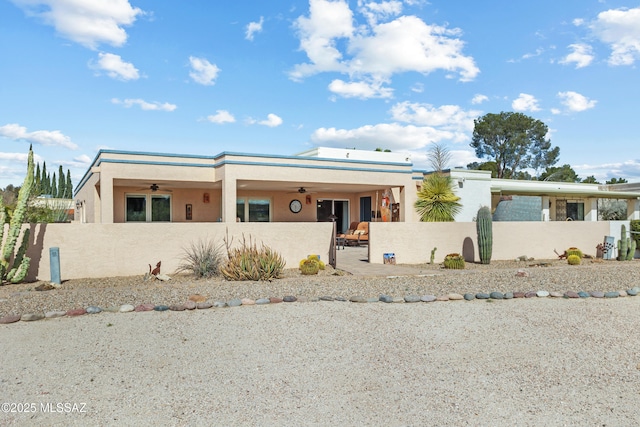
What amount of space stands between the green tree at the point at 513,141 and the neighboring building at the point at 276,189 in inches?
972

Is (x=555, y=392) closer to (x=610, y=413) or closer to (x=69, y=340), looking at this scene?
(x=610, y=413)

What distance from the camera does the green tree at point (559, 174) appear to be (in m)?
52.5

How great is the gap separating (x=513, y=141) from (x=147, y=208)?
4219cm

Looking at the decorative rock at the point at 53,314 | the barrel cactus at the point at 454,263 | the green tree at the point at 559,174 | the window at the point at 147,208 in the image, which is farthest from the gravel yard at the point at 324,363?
the green tree at the point at 559,174

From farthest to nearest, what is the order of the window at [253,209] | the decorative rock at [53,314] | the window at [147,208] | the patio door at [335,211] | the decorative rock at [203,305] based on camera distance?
the patio door at [335,211] → the window at [253,209] → the window at [147,208] → the decorative rock at [203,305] → the decorative rock at [53,314]

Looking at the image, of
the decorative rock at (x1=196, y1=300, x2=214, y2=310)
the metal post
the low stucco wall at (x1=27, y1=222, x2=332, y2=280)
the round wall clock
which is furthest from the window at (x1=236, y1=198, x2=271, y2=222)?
the decorative rock at (x1=196, y1=300, x2=214, y2=310)

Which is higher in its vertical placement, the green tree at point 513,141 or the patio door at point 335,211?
the green tree at point 513,141

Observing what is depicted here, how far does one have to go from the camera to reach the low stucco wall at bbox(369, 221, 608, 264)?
15578 mm

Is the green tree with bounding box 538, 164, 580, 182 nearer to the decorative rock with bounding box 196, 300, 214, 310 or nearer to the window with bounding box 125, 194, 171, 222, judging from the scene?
the window with bounding box 125, 194, 171, 222

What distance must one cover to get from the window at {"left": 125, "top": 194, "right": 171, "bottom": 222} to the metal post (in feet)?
33.0

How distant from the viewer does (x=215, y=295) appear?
9344mm

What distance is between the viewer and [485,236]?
1617 cm

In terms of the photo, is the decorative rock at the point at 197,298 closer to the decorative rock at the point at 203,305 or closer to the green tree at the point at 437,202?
the decorative rock at the point at 203,305

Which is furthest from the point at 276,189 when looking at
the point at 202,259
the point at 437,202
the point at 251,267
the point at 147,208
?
the point at 251,267
